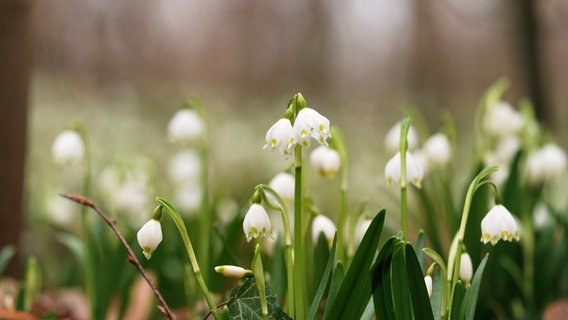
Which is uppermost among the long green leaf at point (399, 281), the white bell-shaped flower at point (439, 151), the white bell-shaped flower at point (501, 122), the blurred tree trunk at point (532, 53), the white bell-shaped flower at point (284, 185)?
the blurred tree trunk at point (532, 53)

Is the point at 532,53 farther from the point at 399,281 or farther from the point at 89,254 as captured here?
the point at 399,281

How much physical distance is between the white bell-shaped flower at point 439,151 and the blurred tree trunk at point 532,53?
6.69ft

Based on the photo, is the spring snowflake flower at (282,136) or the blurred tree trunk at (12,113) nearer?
the spring snowflake flower at (282,136)

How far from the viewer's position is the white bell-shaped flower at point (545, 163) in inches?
85.1

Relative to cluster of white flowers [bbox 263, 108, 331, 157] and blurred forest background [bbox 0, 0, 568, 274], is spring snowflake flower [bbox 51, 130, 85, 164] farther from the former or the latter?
blurred forest background [bbox 0, 0, 568, 274]

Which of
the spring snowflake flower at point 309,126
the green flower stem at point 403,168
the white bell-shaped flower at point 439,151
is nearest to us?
the spring snowflake flower at point 309,126

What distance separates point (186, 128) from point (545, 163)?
110 cm

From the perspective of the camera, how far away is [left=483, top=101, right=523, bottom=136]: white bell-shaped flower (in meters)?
2.13

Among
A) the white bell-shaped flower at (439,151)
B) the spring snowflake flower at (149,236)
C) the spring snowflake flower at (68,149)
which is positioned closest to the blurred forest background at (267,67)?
the spring snowflake flower at (68,149)

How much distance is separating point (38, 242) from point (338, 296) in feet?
12.1

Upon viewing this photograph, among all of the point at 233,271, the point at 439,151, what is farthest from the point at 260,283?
the point at 439,151

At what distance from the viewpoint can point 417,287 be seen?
1115 mm

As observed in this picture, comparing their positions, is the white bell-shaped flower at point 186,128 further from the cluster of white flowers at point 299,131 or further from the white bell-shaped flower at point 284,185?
the cluster of white flowers at point 299,131

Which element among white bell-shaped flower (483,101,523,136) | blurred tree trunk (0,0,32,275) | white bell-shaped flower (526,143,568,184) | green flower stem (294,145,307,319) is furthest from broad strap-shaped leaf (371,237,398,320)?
blurred tree trunk (0,0,32,275)
